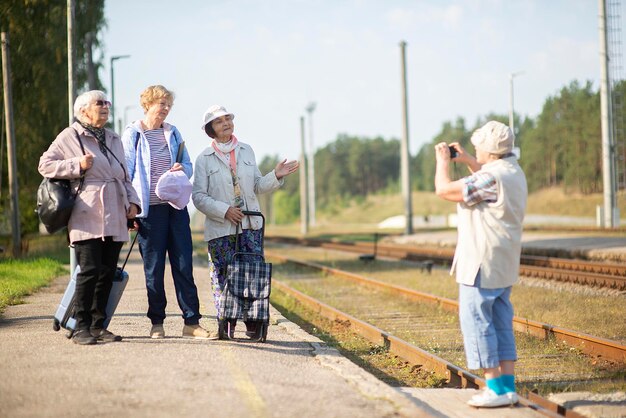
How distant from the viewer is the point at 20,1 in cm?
2694

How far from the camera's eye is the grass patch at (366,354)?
8.25 m

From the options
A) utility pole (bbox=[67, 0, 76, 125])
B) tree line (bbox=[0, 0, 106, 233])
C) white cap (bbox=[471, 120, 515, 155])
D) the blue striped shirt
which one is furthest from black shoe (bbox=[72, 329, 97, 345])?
tree line (bbox=[0, 0, 106, 233])

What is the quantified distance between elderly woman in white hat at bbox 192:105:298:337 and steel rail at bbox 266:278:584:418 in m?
1.86

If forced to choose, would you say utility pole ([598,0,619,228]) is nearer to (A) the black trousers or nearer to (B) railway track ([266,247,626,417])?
(B) railway track ([266,247,626,417])

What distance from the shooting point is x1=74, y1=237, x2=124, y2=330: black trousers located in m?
7.84

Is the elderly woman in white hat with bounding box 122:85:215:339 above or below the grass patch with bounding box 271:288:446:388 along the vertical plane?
above

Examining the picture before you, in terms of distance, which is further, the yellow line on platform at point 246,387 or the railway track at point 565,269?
the railway track at point 565,269

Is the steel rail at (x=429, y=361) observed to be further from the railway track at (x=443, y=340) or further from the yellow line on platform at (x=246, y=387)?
the yellow line on platform at (x=246, y=387)

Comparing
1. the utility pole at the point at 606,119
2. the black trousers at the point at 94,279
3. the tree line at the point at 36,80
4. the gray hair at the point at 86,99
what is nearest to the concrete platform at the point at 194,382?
the black trousers at the point at 94,279

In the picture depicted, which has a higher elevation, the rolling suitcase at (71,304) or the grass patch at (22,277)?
the rolling suitcase at (71,304)

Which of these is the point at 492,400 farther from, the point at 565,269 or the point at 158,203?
the point at 565,269

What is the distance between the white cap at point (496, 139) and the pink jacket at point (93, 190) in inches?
125

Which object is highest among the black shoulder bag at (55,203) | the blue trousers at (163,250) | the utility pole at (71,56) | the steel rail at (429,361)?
the utility pole at (71,56)

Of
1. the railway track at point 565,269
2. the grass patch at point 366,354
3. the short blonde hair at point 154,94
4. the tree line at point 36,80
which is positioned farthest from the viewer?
the tree line at point 36,80
